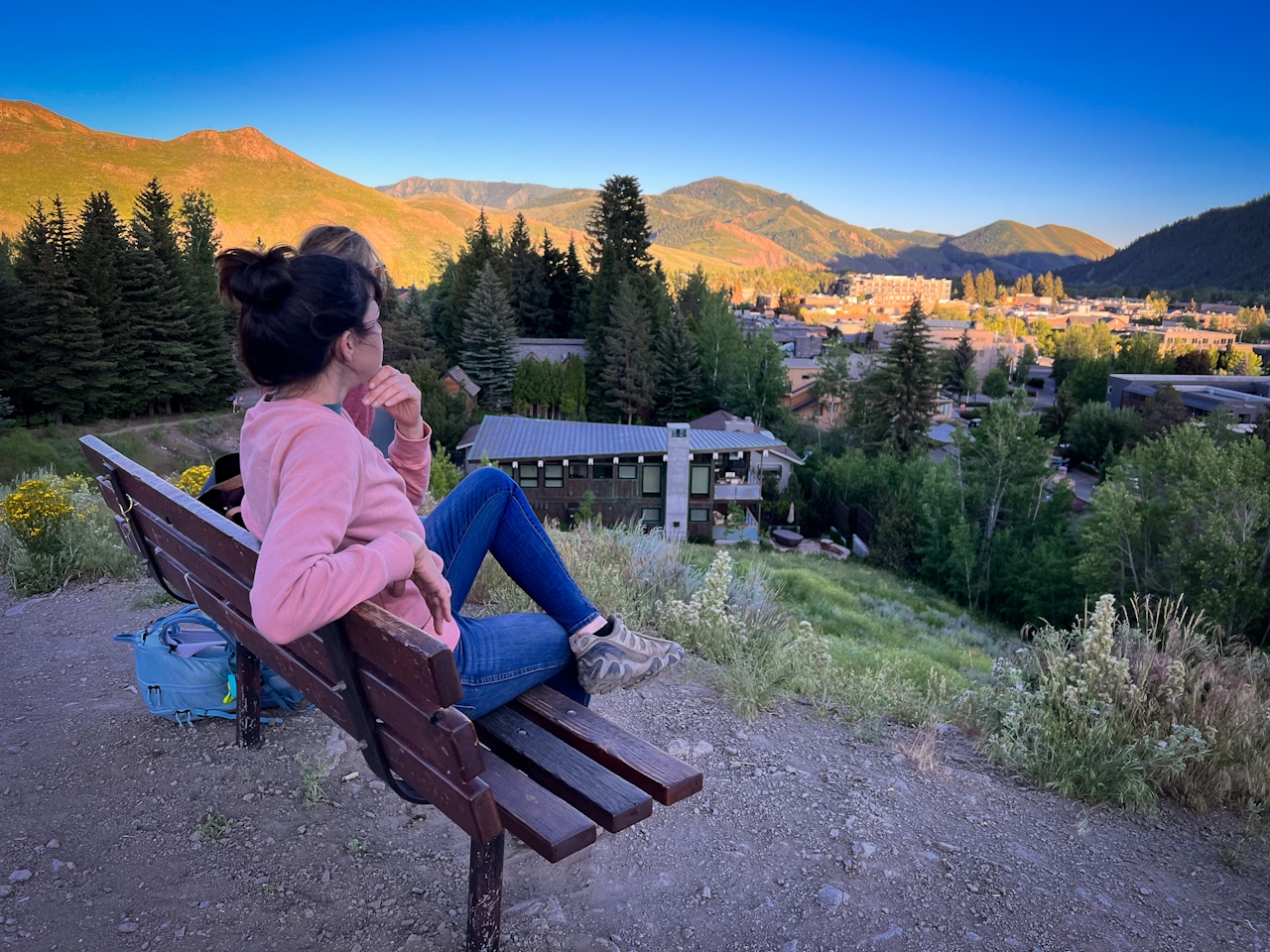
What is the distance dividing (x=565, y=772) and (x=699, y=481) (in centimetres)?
2602

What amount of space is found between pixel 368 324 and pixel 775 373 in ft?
148

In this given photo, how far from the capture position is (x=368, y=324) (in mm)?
1875

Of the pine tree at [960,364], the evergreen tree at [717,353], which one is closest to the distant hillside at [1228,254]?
the pine tree at [960,364]

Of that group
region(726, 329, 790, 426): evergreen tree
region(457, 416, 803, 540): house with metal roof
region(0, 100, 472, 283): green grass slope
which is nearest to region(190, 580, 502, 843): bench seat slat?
region(457, 416, 803, 540): house with metal roof

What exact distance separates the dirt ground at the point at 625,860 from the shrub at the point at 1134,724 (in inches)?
4.8

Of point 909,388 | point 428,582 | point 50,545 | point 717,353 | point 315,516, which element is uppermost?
point 315,516

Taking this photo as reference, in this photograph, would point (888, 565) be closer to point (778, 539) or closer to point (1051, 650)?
point (778, 539)

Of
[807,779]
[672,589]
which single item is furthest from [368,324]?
[672,589]

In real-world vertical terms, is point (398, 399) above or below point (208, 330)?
below

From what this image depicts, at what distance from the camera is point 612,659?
236 cm

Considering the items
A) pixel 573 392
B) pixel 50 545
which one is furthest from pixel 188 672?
pixel 573 392

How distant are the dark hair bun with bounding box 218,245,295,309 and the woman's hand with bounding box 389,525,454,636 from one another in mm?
596

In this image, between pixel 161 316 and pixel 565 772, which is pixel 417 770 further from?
pixel 161 316

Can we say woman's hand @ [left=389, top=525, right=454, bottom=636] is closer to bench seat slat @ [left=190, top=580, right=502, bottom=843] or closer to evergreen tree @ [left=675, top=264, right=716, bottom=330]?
bench seat slat @ [left=190, top=580, right=502, bottom=843]
